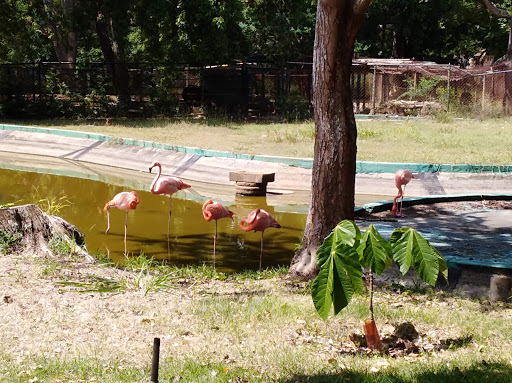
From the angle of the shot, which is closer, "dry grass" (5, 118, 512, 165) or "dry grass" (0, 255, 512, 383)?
"dry grass" (0, 255, 512, 383)

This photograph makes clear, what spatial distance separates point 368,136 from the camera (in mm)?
21375

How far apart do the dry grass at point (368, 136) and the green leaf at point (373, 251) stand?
1111 cm

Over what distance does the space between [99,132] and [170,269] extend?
15319mm

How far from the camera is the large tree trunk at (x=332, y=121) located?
7.80 metres

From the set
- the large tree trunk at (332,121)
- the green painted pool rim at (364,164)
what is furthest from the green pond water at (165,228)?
the large tree trunk at (332,121)

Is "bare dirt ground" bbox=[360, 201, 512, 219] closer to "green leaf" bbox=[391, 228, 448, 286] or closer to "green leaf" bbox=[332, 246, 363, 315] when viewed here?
"green leaf" bbox=[391, 228, 448, 286]

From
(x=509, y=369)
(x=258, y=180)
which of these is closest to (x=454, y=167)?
(x=258, y=180)

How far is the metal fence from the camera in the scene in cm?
2889

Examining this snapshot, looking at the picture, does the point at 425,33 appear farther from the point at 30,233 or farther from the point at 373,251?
the point at 373,251

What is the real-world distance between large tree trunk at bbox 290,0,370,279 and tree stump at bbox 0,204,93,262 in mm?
2685

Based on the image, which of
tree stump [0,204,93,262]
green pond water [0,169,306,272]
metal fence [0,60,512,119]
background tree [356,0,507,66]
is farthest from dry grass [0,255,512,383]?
background tree [356,0,507,66]

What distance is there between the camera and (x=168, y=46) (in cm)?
2803

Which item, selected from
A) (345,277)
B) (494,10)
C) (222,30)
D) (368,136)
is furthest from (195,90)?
(345,277)

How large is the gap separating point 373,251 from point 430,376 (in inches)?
37.7
